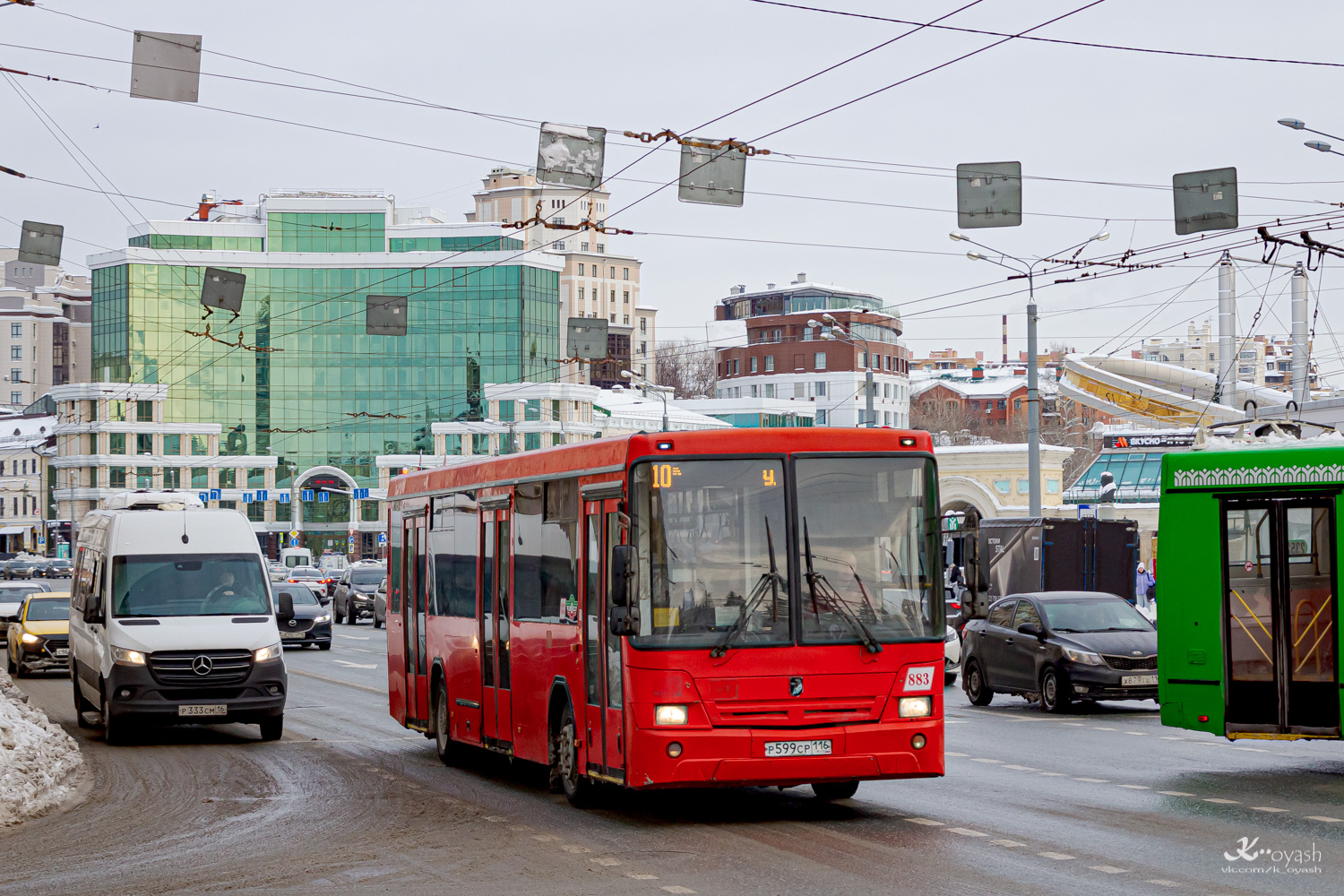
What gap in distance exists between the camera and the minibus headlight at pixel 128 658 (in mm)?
18094

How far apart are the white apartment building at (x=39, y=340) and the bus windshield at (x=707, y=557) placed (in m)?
173

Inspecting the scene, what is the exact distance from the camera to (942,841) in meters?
10.7

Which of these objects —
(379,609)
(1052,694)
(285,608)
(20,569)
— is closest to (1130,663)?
(1052,694)

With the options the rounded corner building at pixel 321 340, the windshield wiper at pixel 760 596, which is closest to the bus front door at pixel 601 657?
the windshield wiper at pixel 760 596

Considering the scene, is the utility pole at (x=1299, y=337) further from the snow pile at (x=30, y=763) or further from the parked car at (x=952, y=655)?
the snow pile at (x=30, y=763)

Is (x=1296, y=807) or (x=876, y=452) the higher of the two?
(x=876, y=452)

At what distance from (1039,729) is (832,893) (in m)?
10.7

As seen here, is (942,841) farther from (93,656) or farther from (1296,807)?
(93,656)

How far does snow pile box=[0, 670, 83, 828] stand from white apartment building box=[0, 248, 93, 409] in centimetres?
16623

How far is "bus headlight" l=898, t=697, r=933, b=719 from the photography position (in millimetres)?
11617

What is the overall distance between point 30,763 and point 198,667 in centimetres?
400

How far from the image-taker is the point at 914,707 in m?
11.6

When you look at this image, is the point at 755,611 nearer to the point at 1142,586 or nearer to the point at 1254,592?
the point at 1254,592

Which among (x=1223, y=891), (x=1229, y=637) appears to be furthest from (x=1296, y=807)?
(x=1223, y=891)
